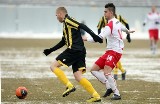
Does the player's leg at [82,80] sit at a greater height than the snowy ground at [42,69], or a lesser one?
greater

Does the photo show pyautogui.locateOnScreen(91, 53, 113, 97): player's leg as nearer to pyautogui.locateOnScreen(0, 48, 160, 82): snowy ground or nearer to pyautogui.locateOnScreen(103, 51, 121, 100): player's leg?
pyautogui.locateOnScreen(103, 51, 121, 100): player's leg

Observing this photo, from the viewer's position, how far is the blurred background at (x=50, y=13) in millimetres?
55719

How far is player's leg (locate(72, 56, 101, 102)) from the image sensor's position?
10242mm

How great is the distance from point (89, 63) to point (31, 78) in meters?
6.06

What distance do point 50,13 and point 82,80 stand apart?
46.7m

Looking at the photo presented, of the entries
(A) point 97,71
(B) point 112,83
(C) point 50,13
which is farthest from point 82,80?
(C) point 50,13

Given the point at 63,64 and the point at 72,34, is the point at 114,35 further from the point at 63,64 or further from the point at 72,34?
the point at 63,64

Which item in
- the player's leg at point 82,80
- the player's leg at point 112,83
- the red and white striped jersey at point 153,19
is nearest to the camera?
the player's leg at point 82,80

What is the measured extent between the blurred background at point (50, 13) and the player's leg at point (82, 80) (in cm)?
4478

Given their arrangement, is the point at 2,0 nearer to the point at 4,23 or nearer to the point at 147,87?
the point at 4,23

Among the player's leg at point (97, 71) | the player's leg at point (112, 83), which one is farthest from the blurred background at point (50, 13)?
the player's leg at point (112, 83)

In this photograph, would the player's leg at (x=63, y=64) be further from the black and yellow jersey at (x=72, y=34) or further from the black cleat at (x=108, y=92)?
the black cleat at (x=108, y=92)

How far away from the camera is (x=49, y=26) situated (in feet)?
184

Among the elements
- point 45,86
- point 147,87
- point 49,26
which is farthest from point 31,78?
point 49,26
